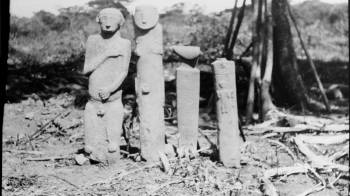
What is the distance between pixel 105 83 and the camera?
4.84 m

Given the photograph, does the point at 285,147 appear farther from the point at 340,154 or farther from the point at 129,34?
the point at 129,34

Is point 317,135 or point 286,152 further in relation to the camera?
point 317,135

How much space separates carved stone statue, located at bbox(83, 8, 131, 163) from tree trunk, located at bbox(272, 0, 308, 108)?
523cm

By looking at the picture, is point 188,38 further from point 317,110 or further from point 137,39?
point 137,39

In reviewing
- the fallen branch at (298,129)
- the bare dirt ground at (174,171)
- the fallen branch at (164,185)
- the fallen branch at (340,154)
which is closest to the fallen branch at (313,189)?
the bare dirt ground at (174,171)

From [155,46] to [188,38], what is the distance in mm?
10425

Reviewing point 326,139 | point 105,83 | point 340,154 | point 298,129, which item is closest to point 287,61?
point 298,129

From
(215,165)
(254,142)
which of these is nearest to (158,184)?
(215,165)

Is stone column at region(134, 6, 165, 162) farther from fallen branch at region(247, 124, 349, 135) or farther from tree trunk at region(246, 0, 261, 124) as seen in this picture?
tree trunk at region(246, 0, 261, 124)

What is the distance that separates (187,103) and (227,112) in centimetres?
55

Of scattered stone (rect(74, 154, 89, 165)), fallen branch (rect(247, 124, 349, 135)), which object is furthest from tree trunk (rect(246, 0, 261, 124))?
scattered stone (rect(74, 154, 89, 165))

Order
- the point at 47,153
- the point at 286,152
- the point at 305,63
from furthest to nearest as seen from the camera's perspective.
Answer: the point at 305,63
the point at 286,152
the point at 47,153

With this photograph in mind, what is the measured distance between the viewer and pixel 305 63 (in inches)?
513

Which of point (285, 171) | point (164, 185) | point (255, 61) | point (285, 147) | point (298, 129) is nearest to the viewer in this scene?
point (164, 185)
